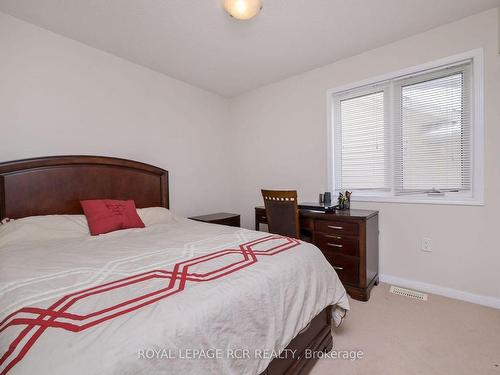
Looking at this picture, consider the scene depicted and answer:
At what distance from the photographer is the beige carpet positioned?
1383mm

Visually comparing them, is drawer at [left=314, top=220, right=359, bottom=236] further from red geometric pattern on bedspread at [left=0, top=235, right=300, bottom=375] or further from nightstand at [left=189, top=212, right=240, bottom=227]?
red geometric pattern on bedspread at [left=0, top=235, right=300, bottom=375]

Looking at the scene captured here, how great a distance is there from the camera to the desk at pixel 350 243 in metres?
2.12

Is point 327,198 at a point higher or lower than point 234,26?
lower

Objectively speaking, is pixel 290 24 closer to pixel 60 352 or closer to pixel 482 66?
pixel 482 66

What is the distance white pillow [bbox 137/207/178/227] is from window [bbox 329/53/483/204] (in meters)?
1.88

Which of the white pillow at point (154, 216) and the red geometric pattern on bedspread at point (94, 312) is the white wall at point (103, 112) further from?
the red geometric pattern on bedspread at point (94, 312)

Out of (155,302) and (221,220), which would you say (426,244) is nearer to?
(221,220)

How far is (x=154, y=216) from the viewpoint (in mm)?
2369

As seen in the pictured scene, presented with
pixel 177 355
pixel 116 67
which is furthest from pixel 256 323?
pixel 116 67

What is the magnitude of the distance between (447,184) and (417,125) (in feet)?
2.03

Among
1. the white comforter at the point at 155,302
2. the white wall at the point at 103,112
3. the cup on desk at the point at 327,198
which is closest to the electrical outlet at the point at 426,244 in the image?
the cup on desk at the point at 327,198

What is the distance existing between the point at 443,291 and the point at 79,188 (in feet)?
11.2

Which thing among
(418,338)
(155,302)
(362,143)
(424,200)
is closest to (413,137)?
(362,143)

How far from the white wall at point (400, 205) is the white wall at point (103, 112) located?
2.32 ft
